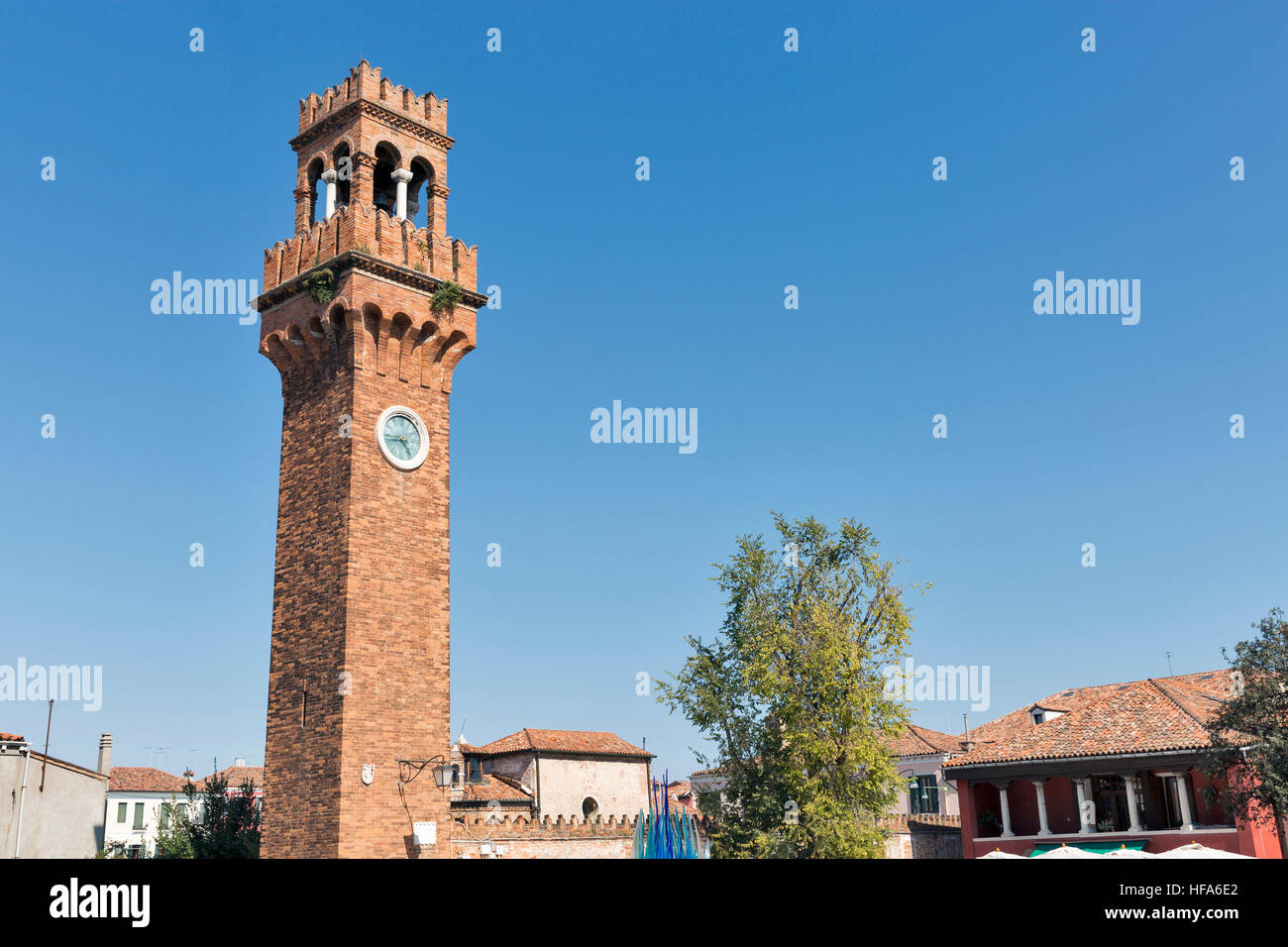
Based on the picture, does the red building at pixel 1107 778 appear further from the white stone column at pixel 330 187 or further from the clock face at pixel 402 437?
the white stone column at pixel 330 187

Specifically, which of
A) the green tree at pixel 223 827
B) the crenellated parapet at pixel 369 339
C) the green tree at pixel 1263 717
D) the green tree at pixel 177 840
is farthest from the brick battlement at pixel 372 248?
the green tree at pixel 1263 717

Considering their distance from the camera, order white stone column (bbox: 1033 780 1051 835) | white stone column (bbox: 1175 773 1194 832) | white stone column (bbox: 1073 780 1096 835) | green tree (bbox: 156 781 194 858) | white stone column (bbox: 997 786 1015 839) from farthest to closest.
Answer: white stone column (bbox: 997 786 1015 839) → white stone column (bbox: 1033 780 1051 835) → white stone column (bbox: 1073 780 1096 835) → white stone column (bbox: 1175 773 1194 832) → green tree (bbox: 156 781 194 858)

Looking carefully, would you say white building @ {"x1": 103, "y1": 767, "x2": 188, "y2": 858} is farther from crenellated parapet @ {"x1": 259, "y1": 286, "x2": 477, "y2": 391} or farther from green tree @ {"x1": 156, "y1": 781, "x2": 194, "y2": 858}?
crenellated parapet @ {"x1": 259, "y1": 286, "x2": 477, "y2": 391}

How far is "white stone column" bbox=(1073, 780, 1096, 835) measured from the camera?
129 feet

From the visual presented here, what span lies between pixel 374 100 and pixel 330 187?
3.01 m

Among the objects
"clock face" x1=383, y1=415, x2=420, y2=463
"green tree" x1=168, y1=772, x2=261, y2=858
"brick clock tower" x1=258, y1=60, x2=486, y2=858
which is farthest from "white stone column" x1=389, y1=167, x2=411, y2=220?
"green tree" x1=168, y1=772, x2=261, y2=858

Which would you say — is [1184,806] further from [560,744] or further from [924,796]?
[560,744]

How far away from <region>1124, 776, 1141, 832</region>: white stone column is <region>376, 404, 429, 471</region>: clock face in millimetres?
28508

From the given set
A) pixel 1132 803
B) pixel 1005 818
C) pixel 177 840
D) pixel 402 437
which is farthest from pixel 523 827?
pixel 1132 803

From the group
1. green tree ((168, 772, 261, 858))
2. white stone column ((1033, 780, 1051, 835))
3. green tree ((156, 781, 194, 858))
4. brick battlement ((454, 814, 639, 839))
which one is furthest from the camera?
white stone column ((1033, 780, 1051, 835))

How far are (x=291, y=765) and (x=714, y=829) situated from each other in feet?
59.5

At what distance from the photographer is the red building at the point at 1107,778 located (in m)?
36.8
